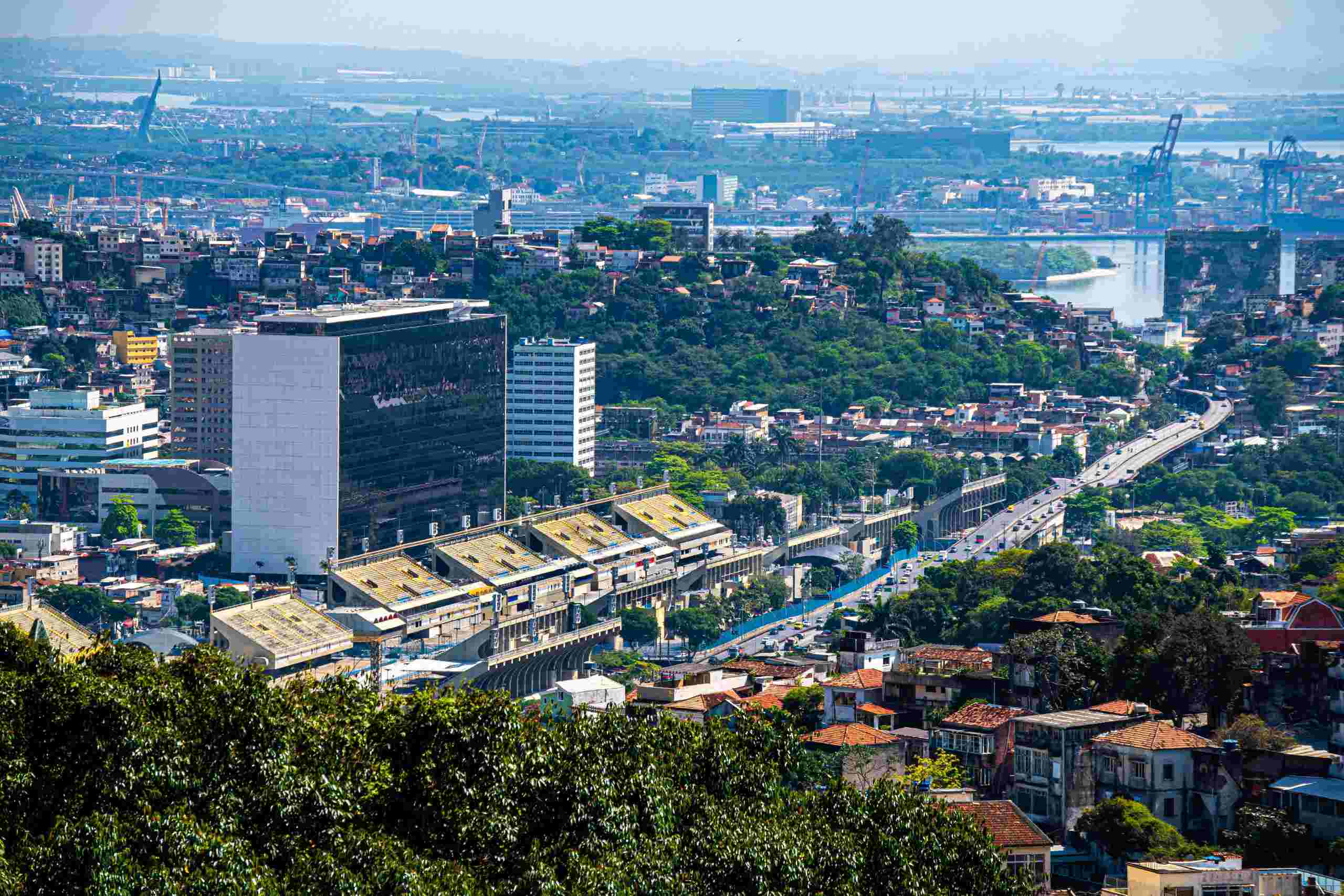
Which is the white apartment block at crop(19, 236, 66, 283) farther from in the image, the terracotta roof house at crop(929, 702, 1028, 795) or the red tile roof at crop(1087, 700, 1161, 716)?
the red tile roof at crop(1087, 700, 1161, 716)

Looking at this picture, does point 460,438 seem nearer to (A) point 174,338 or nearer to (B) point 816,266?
(A) point 174,338

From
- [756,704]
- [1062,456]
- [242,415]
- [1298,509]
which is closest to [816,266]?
[1062,456]

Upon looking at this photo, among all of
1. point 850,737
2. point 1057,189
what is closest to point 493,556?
point 850,737

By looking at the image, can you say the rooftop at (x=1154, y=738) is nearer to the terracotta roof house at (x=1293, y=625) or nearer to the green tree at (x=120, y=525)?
the terracotta roof house at (x=1293, y=625)

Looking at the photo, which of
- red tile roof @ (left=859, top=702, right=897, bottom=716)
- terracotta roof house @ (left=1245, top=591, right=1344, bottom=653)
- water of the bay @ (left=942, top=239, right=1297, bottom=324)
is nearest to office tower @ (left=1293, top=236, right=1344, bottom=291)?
water of the bay @ (left=942, top=239, right=1297, bottom=324)

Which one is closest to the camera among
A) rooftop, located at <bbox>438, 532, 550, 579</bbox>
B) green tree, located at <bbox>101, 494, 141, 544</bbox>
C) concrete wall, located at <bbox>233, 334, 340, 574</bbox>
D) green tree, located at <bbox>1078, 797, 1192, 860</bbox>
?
green tree, located at <bbox>1078, 797, 1192, 860</bbox>

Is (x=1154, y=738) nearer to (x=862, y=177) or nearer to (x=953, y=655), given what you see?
(x=953, y=655)

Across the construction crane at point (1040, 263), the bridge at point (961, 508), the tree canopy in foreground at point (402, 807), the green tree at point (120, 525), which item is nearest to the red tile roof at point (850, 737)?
the tree canopy in foreground at point (402, 807)
